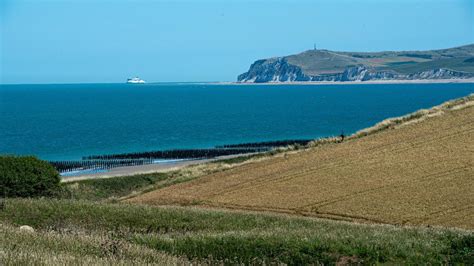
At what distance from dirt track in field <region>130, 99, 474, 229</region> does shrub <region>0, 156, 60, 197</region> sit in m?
4.66

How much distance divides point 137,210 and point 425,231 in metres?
10.1

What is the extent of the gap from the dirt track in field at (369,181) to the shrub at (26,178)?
4659mm

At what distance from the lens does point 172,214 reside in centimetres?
2486

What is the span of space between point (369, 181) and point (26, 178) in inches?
695

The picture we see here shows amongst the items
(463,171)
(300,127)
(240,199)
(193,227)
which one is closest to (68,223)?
(193,227)

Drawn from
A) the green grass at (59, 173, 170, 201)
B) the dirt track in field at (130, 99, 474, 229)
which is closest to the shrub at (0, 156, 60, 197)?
the dirt track in field at (130, 99, 474, 229)

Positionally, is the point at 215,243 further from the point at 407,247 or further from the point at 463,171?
the point at 463,171

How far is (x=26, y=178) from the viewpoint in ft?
123

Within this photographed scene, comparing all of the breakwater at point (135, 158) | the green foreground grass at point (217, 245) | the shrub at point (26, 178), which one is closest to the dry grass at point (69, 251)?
the green foreground grass at point (217, 245)

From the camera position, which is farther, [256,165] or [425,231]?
[256,165]

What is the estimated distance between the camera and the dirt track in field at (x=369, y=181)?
3319 cm

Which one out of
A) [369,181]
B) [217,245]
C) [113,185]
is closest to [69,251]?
[217,245]

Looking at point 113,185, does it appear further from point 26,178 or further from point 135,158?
point 135,158

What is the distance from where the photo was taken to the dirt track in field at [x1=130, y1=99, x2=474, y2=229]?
3319 centimetres
